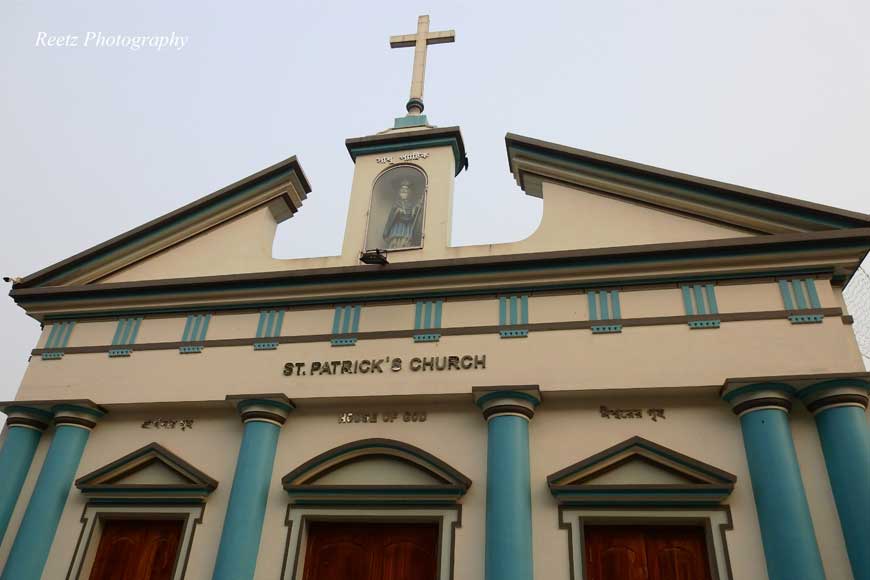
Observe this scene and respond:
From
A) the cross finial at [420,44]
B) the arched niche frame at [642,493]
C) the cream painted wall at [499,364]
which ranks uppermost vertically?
the cross finial at [420,44]

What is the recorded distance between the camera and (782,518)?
721 centimetres

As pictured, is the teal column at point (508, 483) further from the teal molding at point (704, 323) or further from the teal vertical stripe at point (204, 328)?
the teal vertical stripe at point (204, 328)

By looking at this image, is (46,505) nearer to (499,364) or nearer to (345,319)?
(345,319)

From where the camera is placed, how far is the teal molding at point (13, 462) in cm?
946

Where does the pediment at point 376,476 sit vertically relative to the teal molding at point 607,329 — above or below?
below

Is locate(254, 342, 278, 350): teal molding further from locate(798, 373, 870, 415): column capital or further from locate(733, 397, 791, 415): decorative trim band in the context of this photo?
locate(798, 373, 870, 415): column capital

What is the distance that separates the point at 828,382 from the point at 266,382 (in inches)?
272

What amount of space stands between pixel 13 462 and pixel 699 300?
374 inches

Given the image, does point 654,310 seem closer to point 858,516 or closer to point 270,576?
point 858,516

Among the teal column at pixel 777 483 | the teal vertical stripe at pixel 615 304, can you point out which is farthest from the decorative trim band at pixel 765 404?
the teal vertical stripe at pixel 615 304

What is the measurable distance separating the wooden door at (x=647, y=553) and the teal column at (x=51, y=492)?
6905 millimetres

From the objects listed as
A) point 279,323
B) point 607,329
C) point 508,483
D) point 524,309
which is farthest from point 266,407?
point 607,329

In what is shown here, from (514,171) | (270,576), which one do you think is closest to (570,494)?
(270,576)

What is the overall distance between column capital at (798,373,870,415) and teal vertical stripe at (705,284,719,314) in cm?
138
